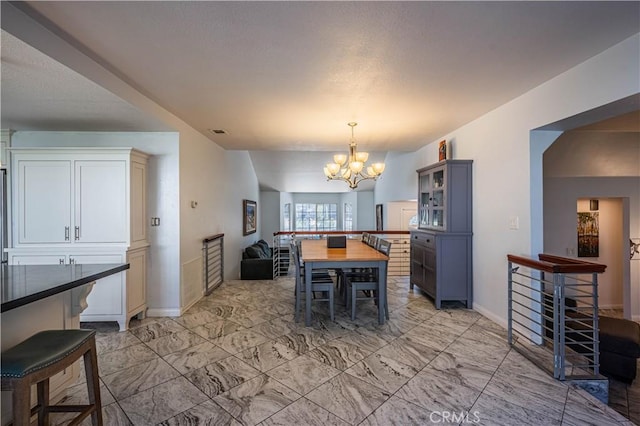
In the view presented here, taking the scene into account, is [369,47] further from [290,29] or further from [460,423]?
[460,423]

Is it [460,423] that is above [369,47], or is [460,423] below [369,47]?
below

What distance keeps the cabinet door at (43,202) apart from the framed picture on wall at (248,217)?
13.5ft

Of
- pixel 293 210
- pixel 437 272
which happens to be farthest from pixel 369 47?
pixel 293 210

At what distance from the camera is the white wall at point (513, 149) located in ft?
6.54

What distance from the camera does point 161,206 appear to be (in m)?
3.49

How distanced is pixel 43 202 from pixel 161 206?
3.55 ft

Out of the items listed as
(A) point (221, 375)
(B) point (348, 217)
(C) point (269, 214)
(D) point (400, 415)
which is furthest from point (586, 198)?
(C) point (269, 214)

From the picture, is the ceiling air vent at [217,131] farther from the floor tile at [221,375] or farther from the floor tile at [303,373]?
the floor tile at [303,373]

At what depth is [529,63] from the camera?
84.5 inches

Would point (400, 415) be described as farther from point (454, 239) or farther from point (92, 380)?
point (454, 239)

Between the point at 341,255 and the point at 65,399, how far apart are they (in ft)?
8.52

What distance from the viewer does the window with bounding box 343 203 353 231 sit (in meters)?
11.7

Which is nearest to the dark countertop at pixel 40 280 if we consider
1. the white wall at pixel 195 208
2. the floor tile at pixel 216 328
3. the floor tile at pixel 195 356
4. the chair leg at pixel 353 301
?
the floor tile at pixel 195 356

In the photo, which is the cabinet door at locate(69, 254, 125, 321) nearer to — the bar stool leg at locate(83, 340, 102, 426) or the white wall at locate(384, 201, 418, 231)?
the bar stool leg at locate(83, 340, 102, 426)
